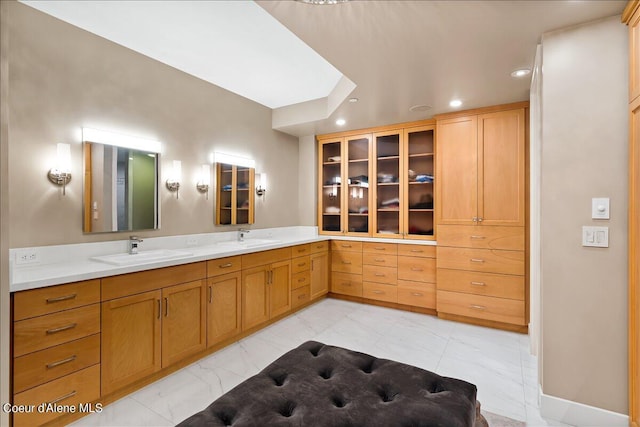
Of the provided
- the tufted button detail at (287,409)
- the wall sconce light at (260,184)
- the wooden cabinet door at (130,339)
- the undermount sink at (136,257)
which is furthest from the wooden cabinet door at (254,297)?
the tufted button detail at (287,409)

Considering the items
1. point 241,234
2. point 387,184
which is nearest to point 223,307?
point 241,234

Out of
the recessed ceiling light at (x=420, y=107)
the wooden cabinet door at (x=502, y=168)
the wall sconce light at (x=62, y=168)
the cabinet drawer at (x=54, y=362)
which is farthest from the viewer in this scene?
the recessed ceiling light at (x=420, y=107)

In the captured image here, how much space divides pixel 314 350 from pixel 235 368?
1.18 m

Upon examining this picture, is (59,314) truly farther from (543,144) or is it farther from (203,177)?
(543,144)

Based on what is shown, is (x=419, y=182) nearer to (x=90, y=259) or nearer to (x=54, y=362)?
(x=90, y=259)

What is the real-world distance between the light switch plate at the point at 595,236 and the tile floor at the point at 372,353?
1156 millimetres

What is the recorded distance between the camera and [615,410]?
5.96 feet

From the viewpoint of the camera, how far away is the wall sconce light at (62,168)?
2246 mm

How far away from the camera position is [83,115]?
242 centimetres

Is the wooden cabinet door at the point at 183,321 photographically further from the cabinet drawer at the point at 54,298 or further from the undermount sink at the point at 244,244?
the undermount sink at the point at 244,244

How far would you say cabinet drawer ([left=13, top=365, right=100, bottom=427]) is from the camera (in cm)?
167

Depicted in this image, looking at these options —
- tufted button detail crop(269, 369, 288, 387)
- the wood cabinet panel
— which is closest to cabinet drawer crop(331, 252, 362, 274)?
the wood cabinet panel

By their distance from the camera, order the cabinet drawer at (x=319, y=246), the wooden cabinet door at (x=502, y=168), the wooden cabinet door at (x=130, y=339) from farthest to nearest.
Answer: the cabinet drawer at (x=319, y=246), the wooden cabinet door at (x=502, y=168), the wooden cabinet door at (x=130, y=339)

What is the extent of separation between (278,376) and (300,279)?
2497 mm
